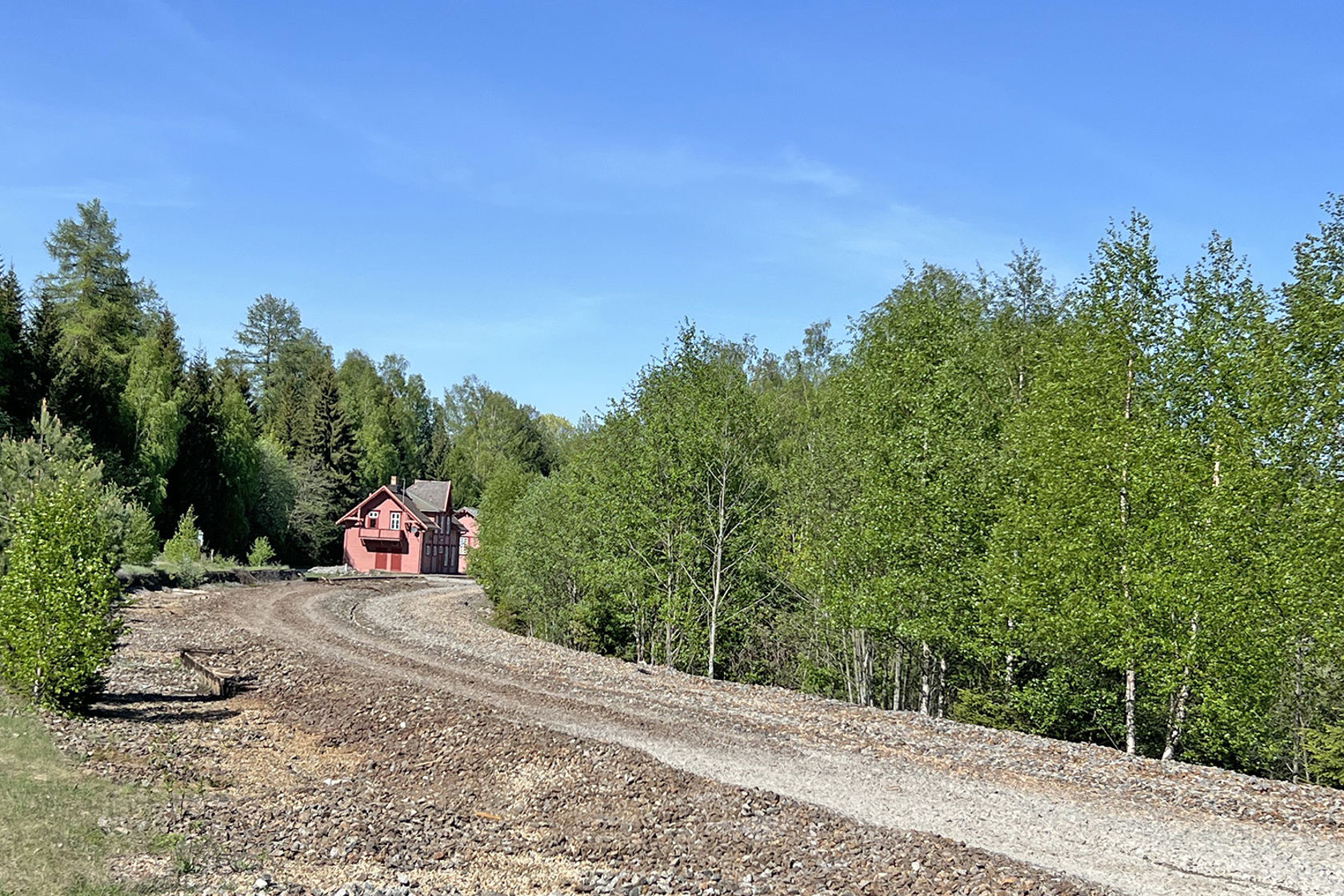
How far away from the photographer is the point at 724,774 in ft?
38.7

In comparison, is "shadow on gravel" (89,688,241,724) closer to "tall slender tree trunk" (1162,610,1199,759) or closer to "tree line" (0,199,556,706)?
"tree line" (0,199,556,706)

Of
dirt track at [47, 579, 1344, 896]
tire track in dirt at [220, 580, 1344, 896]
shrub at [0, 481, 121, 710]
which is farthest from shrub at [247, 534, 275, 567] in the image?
shrub at [0, 481, 121, 710]

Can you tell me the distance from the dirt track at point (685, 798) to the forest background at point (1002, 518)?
3646 mm

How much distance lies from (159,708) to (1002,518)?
52.6 feet

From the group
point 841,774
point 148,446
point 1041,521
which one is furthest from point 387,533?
point 841,774

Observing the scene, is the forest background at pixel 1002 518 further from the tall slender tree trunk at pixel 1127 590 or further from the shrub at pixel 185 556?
the shrub at pixel 185 556

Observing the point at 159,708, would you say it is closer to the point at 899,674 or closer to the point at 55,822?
the point at 55,822

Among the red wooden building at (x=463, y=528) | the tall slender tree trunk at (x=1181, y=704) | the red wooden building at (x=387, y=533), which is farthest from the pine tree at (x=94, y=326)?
the tall slender tree trunk at (x=1181, y=704)

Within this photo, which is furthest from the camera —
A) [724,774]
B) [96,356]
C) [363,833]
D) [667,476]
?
[96,356]

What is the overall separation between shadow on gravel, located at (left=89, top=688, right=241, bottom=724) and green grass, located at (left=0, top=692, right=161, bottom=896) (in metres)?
2.51

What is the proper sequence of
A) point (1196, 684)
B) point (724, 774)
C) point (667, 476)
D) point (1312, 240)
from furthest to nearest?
point (667, 476), point (1312, 240), point (1196, 684), point (724, 774)

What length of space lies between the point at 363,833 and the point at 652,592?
1589cm

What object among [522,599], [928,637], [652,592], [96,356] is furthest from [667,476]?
[96,356]

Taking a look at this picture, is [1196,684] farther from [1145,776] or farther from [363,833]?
[363,833]
